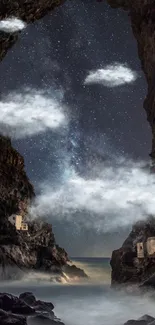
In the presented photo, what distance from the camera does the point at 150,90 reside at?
4462 cm

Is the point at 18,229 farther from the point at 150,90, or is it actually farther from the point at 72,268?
the point at 150,90

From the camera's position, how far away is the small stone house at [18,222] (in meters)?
58.6

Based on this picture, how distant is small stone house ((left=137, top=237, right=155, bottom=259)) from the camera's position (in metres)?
35.2

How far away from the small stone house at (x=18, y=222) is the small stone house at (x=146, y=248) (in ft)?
92.6

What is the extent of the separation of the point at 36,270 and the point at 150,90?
3695 cm

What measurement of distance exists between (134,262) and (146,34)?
1084 inches

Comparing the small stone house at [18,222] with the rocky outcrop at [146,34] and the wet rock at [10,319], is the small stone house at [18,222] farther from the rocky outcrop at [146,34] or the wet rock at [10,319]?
the wet rock at [10,319]

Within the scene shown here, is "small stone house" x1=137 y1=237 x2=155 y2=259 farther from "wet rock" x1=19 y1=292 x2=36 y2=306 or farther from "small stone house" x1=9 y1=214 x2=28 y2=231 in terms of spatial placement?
"small stone house" x1=9 y1=214 x2=28 y2=231

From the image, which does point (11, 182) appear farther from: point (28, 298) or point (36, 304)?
point (36, 304)

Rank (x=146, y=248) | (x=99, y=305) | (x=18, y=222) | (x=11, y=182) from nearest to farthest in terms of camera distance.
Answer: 1. (x=99, y=305)
2. (x=146, y=248)
3. (x=18, y=222)
4. (x=11, y=182)

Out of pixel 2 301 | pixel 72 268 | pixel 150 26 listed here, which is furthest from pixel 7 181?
pixel 2 301

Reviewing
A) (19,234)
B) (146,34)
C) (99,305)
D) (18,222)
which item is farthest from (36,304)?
(18,222)

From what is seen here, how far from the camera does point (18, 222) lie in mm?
60031

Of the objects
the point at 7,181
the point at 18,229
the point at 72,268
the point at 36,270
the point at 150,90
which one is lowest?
the point at 72,268
